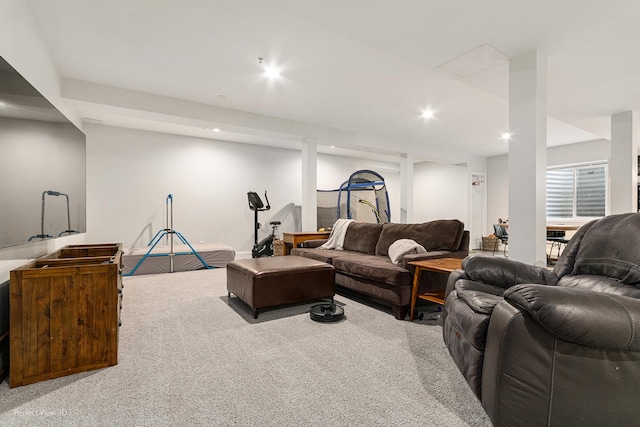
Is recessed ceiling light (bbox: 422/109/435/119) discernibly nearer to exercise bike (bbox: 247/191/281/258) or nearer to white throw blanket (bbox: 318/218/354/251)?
white throw blanket (bbox: 318/218/354/251)

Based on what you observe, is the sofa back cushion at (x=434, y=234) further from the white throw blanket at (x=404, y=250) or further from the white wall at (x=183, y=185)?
the white wall at (x=183, y=185)

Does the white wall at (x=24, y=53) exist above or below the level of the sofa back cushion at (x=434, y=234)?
above

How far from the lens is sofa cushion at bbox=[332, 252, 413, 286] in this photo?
284 centimetres

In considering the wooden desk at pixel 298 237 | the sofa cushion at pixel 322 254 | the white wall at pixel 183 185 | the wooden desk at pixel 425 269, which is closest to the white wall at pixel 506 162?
the white wall at pixel 183 185

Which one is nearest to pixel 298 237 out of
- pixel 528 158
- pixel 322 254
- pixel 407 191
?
pixel 322 254

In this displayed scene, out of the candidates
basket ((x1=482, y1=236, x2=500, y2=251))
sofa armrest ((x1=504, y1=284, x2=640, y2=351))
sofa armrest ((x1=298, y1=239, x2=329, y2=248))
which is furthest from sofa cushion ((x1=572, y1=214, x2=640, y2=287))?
basket ((x1=482, y1=236, x2=500, y2=251))

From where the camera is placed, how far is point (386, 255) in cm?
389

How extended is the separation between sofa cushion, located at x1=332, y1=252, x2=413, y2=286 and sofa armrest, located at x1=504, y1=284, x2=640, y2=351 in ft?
5.47

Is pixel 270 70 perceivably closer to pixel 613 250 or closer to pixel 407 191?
pixel 613 250

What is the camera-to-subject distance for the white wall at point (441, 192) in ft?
29.2

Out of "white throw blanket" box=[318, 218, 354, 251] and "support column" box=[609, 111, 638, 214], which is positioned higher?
"support column" box=[609, 111, 638, 214]

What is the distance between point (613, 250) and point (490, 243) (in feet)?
24.4

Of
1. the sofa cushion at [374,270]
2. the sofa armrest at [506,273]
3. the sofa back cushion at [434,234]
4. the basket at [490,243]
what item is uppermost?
the sofa back cushion at [434,234]

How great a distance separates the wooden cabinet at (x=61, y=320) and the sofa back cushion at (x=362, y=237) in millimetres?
2955
